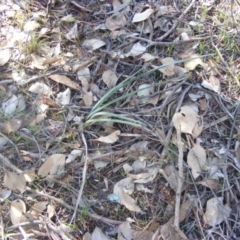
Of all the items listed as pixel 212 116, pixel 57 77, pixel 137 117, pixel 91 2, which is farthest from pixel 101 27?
pixel 212 116

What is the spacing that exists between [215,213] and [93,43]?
77cm

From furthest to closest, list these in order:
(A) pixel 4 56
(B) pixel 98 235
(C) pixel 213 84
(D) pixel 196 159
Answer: (A) pixel 4 56, (C) pixel 213 84, (D) pixel 196 159, (B) pixel 98 235

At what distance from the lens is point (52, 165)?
136 centimetres

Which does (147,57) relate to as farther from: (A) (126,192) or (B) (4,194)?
(B) (4,194)

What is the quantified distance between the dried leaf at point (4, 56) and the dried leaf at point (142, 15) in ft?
1.62

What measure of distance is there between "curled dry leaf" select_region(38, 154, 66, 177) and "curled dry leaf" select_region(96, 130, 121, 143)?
136 mm

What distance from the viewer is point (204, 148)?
1380 mm

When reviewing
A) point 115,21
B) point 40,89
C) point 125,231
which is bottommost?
point 125,231

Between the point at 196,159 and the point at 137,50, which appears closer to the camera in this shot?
the point at 196,159

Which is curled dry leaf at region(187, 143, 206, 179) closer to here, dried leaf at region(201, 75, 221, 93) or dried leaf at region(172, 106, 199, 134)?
dried leaf at region(172, 106, 199, 134)

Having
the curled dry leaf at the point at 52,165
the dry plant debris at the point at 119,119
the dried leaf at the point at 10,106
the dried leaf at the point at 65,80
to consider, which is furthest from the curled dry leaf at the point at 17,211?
the dried leaf at the point at 65,80

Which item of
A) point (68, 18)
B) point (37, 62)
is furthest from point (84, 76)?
point (68, 18)

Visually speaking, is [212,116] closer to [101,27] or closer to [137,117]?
[137,117]

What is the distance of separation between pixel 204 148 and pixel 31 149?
0.57 meters
